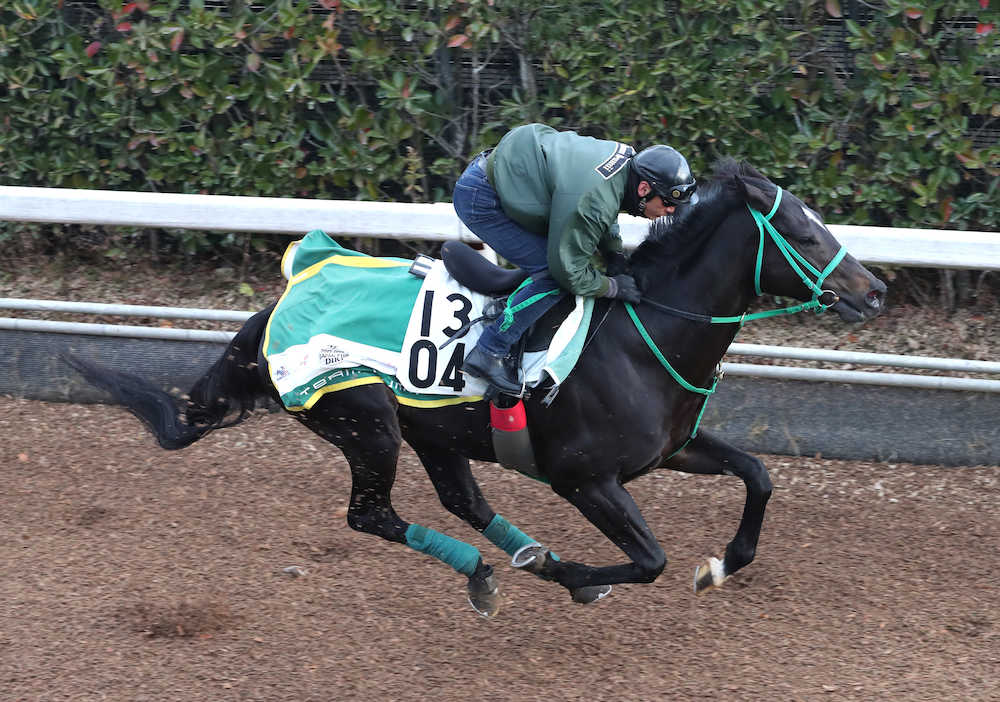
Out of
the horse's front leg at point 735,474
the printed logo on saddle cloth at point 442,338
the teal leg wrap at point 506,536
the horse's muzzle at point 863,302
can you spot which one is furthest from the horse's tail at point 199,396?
the horse's muzzle at point 863,302

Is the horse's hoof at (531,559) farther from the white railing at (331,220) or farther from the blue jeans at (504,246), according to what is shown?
the white railing at (331,220)

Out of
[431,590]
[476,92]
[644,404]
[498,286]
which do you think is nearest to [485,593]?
[431,590]

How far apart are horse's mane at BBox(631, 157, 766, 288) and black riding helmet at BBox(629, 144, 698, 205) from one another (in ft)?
0.33

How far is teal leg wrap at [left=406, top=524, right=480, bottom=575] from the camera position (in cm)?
450

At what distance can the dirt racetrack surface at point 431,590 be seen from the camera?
160 inches

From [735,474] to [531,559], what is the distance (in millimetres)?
876

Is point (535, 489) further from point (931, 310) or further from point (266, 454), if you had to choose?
point (931, 310)

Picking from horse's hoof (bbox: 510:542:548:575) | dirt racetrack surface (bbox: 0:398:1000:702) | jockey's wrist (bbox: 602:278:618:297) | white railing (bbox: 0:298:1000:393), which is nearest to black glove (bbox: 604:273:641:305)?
jockey's wrist (bbox: 602:278:618:297)

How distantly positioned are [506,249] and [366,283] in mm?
567

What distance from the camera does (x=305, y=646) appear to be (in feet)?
14.1

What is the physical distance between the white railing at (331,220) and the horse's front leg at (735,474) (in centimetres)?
146

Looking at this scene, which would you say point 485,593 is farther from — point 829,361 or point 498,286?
point 829,361

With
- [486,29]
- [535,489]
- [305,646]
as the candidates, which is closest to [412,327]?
[305,646]

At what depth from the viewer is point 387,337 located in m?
4.37
